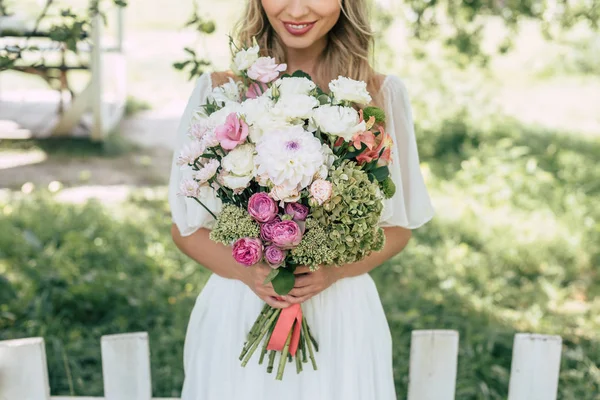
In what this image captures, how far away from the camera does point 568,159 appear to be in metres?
6.23

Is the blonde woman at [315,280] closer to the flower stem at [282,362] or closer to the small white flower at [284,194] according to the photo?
the flower stem at [282,362]

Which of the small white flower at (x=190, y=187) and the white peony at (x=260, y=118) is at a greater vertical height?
the white peony at (x=260, y=118)

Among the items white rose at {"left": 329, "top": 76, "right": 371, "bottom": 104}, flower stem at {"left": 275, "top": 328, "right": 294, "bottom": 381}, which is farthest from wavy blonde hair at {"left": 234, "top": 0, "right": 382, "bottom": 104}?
flower stem at {"left": 275, "top": 328, "right": 294, "bottom": 381}

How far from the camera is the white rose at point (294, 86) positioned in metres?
1.69

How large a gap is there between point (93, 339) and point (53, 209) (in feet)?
6.46

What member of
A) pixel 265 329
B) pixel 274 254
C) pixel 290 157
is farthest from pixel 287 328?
pixel 290 157

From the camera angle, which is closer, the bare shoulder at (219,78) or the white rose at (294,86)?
the white rose at (294,86)

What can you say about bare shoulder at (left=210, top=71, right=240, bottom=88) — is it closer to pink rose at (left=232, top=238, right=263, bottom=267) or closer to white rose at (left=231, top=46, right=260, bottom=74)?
white rose at (left=231, top=46, right=260, bottom=74)

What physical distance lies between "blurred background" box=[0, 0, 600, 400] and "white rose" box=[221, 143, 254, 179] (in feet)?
2.72

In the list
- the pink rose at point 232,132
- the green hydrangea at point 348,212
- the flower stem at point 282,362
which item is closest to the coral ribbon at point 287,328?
the flower stem at point 282,362

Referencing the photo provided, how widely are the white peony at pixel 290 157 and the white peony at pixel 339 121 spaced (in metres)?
0.04

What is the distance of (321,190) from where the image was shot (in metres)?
1.56

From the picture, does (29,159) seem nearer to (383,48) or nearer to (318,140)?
(383,48)

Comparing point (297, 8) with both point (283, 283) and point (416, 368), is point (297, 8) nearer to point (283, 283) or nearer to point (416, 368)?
point (283, 283)
